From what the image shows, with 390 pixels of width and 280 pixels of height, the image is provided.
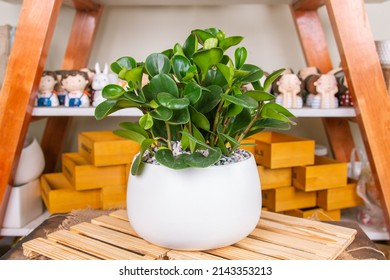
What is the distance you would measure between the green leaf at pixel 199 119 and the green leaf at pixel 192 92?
0.08 ft

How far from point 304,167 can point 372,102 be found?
0.23 meters

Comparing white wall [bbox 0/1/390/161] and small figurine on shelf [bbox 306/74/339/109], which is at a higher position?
white wall [bbox 0/1/390/161]

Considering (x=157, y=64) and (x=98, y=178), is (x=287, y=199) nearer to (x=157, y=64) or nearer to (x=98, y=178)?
(x=98, y=178)

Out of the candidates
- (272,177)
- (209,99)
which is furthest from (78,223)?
(272,177)

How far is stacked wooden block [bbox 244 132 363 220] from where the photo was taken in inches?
40.3

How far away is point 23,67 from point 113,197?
358 millimetres

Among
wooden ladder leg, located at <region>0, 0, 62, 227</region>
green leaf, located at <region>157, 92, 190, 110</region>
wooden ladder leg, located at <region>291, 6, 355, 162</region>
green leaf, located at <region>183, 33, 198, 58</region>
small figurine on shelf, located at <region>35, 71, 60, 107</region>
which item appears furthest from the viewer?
wooden ladder leg, located at <region>291, 6, 355, 162</region>

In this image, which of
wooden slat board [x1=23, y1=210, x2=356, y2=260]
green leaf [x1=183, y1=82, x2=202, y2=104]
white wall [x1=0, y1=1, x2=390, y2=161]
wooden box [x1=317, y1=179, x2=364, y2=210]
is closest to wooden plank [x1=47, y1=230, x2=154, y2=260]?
wooden slat board [x1=23, y1=210, x2=356, y2=260]

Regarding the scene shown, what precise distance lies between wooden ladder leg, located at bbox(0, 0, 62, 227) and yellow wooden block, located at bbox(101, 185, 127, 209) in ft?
0.77

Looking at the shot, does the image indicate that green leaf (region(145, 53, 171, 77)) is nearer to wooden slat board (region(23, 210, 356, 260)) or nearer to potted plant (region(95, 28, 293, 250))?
potted plant (region(95, 28, 293, 250))

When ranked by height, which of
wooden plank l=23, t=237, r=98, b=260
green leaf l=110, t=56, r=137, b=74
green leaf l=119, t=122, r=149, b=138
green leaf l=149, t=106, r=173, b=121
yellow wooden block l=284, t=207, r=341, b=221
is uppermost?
green leaf l=110, t=56, r=137, b=74

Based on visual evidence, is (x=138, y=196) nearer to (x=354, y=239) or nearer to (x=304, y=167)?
(x=354, y=239)

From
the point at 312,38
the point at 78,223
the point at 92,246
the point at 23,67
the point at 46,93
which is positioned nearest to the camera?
the point at 92,246

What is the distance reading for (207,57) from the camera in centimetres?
54
